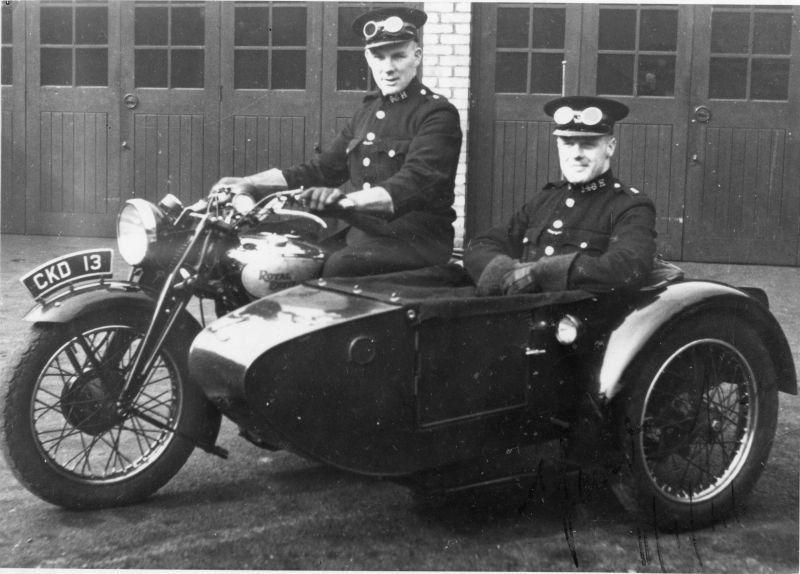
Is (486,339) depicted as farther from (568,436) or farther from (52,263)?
(52,263)

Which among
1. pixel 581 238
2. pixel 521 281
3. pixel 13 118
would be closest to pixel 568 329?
pixel 521 281

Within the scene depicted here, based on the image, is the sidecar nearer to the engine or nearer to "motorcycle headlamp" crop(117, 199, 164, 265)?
the engine

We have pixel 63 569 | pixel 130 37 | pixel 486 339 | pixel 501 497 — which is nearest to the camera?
pixel 63 569

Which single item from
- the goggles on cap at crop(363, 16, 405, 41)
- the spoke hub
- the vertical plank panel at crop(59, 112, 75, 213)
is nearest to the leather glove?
the goggles on cap at crop(363, 16, 405, 41)

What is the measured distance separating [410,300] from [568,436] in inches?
29.6

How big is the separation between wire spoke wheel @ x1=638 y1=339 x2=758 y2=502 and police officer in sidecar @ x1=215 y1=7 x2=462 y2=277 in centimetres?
91

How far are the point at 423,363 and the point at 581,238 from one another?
849mm

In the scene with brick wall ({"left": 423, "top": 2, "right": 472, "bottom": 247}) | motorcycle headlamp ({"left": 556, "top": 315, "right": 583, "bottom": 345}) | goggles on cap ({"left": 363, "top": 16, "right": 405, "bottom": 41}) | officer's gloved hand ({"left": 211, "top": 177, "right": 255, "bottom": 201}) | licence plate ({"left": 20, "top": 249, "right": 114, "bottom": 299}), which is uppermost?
brick wall ({"left": 423, "top": 2, "right": 472, "bottom": 247})

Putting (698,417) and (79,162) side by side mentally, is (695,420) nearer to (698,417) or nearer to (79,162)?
(698,417)

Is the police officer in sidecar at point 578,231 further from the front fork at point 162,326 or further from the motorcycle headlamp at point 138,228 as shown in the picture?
the motorcycle headlamp at point 138,228

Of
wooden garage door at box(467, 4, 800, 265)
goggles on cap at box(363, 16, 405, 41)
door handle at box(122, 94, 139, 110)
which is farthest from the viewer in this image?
door handle at box(122, 94, 139, 110)

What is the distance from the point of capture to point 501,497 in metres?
3.37

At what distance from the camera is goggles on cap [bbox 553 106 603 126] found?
337cm

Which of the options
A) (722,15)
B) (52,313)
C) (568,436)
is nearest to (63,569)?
(52,313)
